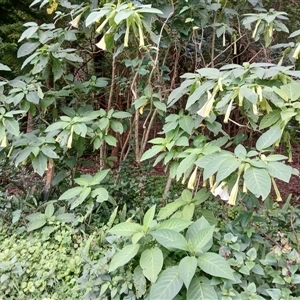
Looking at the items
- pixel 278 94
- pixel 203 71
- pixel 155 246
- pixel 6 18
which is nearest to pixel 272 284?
pixel 155 246

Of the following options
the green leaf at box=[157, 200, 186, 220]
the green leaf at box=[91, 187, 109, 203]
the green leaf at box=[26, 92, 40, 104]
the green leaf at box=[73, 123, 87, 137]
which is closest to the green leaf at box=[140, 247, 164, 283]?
the green leaf at box=[157, 200, 186, 220]

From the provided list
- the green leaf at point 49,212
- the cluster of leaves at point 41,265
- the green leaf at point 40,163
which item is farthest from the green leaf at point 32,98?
the cluster of leaves at point 41,265

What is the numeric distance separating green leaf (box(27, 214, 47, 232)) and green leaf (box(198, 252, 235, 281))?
1.22 metres

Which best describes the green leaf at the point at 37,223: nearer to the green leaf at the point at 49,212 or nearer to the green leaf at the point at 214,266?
the green leaf at the point at 49,212

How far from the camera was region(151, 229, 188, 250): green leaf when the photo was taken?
137 cm

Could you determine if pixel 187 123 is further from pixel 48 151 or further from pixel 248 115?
pixel 48 151

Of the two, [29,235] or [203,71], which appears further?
[29,235]

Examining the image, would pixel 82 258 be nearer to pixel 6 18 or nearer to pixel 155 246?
pixel 155 246

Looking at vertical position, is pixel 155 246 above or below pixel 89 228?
above

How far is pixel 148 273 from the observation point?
133cm

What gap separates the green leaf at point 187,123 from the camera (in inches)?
66.0

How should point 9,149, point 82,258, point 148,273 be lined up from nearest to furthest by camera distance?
point 148,273, point 82,258, point 9,149

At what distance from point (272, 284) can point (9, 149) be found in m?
1.76

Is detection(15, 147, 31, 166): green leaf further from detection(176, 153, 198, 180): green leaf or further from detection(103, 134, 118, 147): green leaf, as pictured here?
detection(176, 153, 198, 180): green leaf
